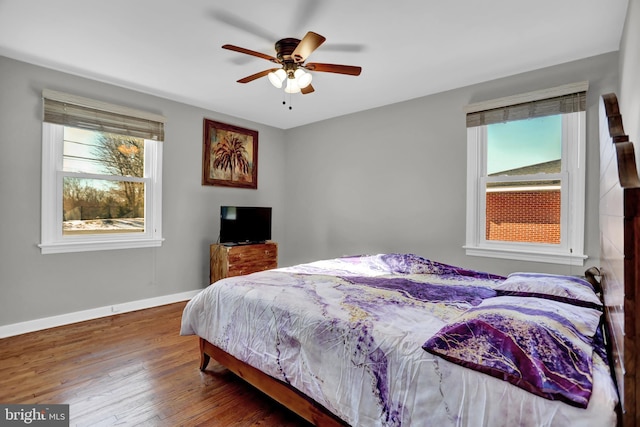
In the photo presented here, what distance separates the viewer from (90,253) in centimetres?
343

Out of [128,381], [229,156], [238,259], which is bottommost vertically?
[128,381]

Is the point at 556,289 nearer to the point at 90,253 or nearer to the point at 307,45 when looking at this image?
the point at 307,45

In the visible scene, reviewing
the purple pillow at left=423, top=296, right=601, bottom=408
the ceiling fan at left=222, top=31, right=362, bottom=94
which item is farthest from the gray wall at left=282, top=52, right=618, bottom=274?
the purple pillow at left=423, top=296, right=601, bottom=408

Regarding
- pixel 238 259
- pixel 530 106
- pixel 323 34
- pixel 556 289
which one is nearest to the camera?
pixel 556 289

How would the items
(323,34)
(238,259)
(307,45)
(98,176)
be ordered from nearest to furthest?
1. (307,45)
2. (323,34)
3. (98,176)
4. (238,259)

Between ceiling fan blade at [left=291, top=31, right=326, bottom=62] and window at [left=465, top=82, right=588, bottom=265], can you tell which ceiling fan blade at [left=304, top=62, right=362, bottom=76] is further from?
window at [left=465, top=82, right=588, bottom=265]

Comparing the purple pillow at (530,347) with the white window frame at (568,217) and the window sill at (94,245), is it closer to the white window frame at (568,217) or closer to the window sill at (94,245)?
the white window frame at (568,217)

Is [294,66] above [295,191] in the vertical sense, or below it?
above

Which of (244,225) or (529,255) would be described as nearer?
(529,255)

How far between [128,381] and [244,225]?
2.40 m

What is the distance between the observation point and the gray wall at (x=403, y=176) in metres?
2.87

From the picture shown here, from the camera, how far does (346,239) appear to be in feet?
14.8

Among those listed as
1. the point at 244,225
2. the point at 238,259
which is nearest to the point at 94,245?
the point at 238,259

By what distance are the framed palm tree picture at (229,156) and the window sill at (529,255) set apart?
126 inches
